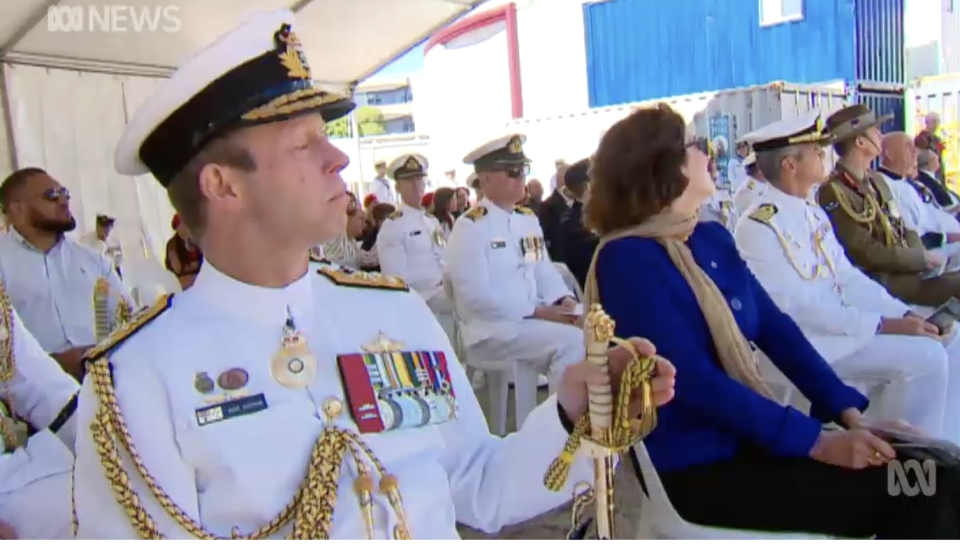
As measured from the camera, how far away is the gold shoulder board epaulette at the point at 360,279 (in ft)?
4.95

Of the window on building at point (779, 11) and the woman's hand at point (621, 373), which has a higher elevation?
the window on building at point (779, 11)

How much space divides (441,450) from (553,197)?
18.9 feet

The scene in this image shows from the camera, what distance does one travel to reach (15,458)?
6.33 feet

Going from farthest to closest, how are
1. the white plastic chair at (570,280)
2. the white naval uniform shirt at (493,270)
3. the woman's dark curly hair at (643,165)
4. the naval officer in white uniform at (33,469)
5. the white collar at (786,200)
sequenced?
the white plastic chair at (570,280) → the white naval uniform shirt at (493,270) → the white collar at (786,200) → the woman's dark curly hair at (643,165) → the naval officer in white uniform at (33,469)

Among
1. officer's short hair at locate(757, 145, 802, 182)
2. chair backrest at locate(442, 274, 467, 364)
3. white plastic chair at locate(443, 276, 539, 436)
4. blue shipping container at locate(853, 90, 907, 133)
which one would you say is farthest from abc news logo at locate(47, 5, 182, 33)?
blue shipping container at locate(853, 90, 907, 133)

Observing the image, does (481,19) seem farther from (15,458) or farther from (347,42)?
(15,458)

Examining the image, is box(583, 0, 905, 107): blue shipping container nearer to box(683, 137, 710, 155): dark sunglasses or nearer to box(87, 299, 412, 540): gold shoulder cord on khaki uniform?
box(683, 137, 710, 155): dark sunglasses

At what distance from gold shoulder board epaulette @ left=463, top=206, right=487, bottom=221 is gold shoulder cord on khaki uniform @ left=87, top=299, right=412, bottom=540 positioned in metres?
3.09

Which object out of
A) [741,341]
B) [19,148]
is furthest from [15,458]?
[19,148]

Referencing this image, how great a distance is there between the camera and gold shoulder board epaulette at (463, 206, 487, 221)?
14.4 ft

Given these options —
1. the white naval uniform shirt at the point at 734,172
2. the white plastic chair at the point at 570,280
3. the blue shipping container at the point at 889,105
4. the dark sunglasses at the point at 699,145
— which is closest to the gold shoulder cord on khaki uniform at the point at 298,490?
the dark sunglasses at the point at 699,145

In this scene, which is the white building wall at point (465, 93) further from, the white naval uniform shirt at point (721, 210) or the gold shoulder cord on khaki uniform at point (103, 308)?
the gold shoulder cord on khaki uniform at point (103, 308)

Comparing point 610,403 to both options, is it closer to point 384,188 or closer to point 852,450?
point 852,450

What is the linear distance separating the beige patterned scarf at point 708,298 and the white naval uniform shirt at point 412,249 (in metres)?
3.68
